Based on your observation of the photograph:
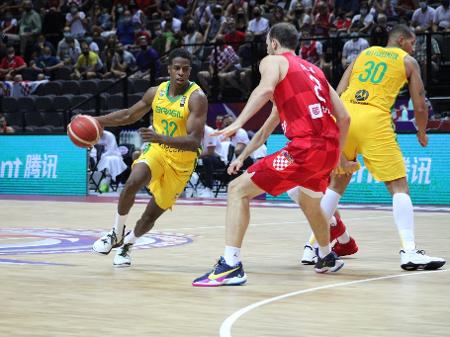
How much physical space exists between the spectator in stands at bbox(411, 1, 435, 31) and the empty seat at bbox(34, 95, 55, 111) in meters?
8.76

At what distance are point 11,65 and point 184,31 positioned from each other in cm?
482

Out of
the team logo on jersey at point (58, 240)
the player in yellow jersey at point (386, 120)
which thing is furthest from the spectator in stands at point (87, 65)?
the player in yellow jersey at point (386, 120)

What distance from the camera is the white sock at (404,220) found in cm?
820

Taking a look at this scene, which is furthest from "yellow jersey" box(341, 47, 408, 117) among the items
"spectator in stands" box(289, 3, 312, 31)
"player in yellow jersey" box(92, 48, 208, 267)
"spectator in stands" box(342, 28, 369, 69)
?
"spectator in stands" box(289, 3, 312, 31)

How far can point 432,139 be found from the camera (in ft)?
55.2

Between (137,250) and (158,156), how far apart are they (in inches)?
61.7

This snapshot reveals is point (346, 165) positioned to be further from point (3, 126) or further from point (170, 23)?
point (170, 23)

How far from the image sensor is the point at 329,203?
8.61m

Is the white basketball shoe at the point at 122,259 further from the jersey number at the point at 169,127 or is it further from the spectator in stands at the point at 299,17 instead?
the spectator in stands at the point at 299,17

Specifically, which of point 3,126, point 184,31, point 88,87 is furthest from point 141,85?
point 3,126

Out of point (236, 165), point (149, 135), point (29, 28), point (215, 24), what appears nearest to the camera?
point (236, 165)

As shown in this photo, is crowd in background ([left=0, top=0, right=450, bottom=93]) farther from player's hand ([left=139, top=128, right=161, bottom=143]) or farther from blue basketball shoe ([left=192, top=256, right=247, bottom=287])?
blue basketball shoe ([left=192, top=256, right=247, bottom=287])

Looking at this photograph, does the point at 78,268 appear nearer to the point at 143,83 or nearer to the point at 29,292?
the point at 29,292

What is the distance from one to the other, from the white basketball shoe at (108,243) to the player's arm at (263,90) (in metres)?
2.13
